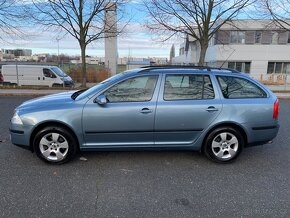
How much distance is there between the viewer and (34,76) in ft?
52.6

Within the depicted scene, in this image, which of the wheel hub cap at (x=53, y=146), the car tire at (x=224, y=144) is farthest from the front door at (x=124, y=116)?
the car tire at (x=224, y=144)

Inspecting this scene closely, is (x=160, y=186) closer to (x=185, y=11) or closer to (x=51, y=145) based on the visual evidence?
(x=51, y=145)

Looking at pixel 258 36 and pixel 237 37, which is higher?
pixel 258 36

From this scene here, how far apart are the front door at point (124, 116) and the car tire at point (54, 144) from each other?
11.2 inches

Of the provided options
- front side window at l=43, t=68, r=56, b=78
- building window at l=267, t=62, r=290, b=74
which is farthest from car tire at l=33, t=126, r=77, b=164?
building window at l=267, t=62, r=290, b=74

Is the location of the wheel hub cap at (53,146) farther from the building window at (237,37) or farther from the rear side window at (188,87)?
the building window at (237,37)

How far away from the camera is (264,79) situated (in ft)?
81.4

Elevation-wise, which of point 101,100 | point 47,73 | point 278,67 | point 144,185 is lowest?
point 144,185

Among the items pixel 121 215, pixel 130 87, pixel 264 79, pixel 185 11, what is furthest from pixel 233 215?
pixel 264 79

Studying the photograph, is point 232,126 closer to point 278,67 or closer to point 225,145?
point 225,145

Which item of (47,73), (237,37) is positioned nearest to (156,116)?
(47,73)

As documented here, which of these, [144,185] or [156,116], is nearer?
[144,185]

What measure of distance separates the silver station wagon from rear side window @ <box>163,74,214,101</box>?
16 mm

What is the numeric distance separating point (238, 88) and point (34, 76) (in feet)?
49.5
